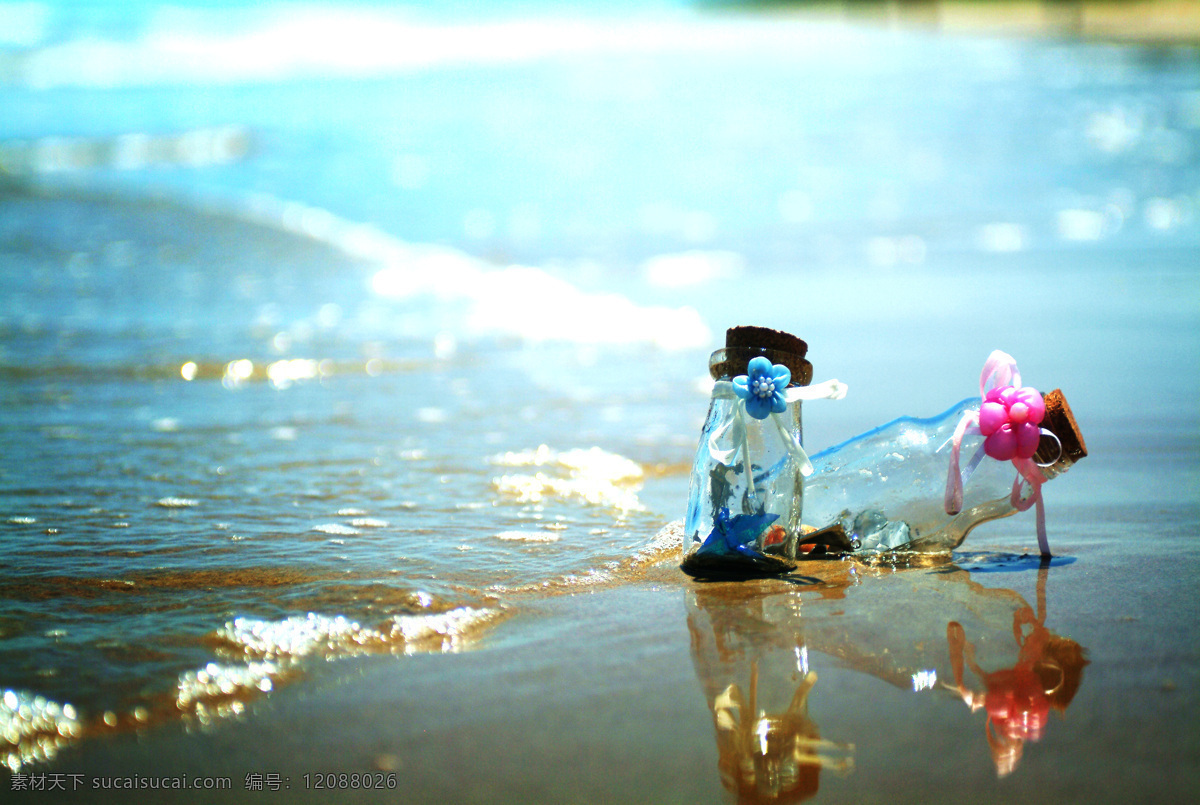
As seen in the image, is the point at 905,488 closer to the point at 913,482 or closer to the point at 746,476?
the point at 913,482

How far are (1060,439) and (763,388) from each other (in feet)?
2.37

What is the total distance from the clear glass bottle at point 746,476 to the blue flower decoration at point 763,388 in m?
0.04

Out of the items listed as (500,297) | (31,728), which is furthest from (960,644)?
(500,297)

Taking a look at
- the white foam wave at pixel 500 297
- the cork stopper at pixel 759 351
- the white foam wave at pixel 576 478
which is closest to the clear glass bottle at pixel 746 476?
the cork stopper at pixel 759 351

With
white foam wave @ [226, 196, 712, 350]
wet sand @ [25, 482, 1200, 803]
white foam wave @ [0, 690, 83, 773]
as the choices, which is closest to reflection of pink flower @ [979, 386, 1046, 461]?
wet sand @ [25, 482, 1200, 803]

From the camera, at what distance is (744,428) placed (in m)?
2.26

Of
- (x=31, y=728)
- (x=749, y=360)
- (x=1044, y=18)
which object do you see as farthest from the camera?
(x=1044, y=18)

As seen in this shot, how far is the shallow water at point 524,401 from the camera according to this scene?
1845 millimetres

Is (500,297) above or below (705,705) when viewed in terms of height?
above

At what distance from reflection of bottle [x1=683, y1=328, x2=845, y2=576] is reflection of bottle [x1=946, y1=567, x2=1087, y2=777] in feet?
1.52

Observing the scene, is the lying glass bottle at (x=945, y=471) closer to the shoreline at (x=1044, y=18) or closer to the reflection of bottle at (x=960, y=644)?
the reflection of bottle at (x=960, y=644)

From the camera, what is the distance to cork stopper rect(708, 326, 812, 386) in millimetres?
2330

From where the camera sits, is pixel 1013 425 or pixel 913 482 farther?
pixel 913 482

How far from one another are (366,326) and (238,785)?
551 cm
